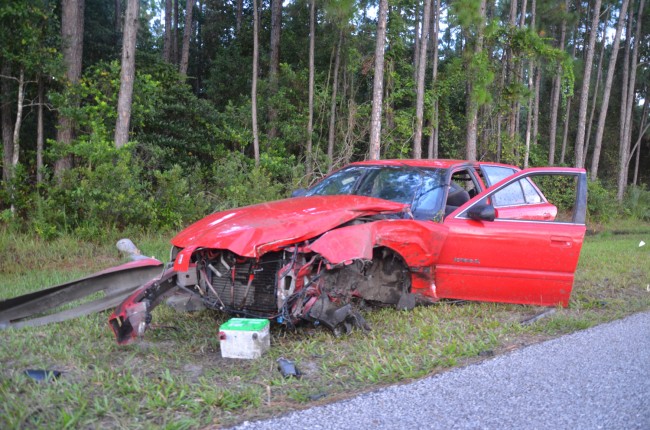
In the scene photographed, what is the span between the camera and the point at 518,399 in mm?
3623

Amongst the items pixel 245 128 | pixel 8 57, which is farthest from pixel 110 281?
pixel 245 128

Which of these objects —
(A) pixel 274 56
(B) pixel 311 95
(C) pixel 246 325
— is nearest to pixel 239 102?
(A) pixel 274 56

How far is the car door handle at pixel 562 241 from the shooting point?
5.55 m

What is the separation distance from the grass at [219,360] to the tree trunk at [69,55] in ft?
21.1

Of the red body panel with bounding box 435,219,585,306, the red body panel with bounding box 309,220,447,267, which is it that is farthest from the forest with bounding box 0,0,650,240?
the red body panel with bounding box 435,219,585,306

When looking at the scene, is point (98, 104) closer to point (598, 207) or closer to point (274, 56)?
point (274, 56)

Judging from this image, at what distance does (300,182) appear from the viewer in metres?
15.4

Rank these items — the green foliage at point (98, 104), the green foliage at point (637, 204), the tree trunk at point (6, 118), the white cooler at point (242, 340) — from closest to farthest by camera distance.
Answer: the white cooler at point (242, 340)
the green foliage at point (98, 104)
the tree trunk at point (6, 118)
the green foliage at point (637, 204)

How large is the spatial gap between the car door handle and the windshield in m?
1.18

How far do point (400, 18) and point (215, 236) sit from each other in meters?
17.3

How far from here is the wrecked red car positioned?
4.64m

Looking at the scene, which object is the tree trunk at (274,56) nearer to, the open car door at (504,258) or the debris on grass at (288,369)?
the open car door at (504,258)

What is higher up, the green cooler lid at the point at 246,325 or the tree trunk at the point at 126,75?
the tree trunk at the point at 126,75

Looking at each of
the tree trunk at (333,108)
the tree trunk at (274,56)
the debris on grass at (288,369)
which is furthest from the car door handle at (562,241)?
the tree trunk at (274,56)
